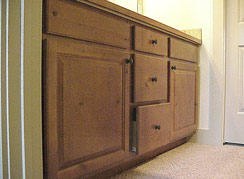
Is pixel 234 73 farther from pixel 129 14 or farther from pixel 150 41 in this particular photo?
pixel 129 14

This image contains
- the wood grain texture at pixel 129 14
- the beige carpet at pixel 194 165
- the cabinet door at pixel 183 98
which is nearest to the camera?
the wood grain texture at pixel 129 14

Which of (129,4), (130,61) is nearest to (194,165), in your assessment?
(130,61)

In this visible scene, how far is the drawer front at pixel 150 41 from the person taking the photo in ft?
4.25

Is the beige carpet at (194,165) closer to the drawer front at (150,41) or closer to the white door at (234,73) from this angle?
the white door at (234,73)

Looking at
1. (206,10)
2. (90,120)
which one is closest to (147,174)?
(90,120)

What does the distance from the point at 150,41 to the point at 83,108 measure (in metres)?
0.63

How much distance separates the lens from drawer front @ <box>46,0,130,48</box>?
861 millimetres

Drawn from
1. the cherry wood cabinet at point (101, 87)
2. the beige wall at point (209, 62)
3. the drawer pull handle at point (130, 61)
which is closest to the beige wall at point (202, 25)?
the beige wall at point (209, 62)

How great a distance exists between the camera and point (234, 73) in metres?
2.06

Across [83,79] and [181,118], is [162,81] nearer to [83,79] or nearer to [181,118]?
[181,118]

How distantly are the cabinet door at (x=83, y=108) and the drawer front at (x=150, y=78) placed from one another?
10 cm

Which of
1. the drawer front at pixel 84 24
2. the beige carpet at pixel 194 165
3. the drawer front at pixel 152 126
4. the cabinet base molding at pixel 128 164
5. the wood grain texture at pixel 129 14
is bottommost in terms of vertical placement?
the beige carpet at pixel 194 165

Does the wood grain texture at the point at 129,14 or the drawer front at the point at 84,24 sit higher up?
the wood grain texture at the point at 129,14

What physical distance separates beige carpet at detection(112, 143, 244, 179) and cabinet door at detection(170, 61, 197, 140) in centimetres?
14
